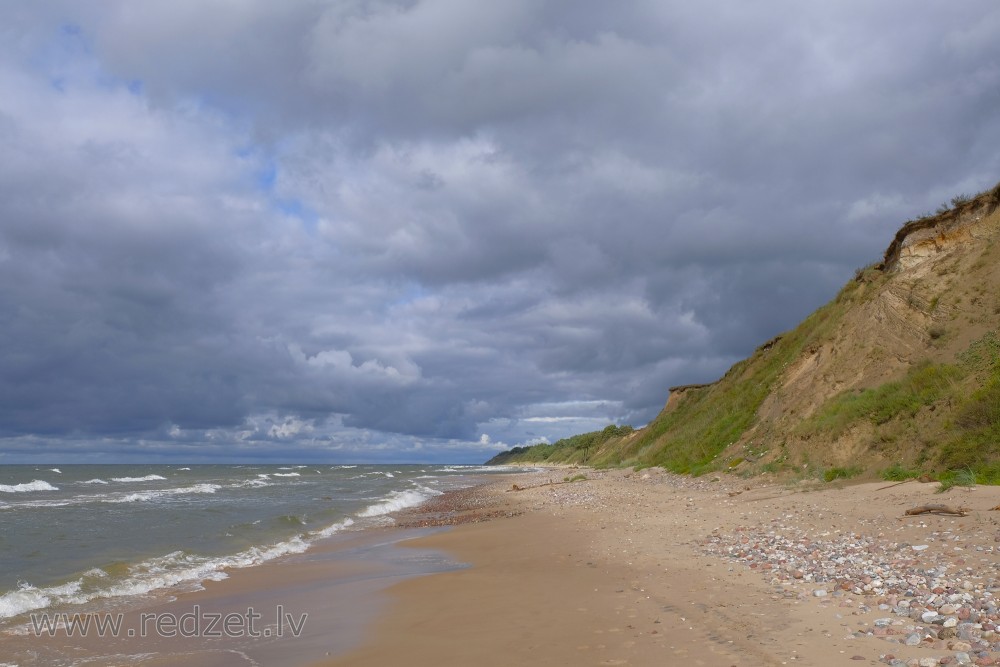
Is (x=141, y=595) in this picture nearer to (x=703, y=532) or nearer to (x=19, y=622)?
(x=19, y=622)

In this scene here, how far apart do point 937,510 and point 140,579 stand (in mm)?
15879

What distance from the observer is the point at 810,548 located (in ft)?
37.1

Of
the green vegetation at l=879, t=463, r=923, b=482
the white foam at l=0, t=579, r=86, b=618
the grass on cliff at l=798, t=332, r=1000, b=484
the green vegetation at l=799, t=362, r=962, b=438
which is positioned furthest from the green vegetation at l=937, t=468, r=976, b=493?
the white foam at l=0, t=579, r=86, b=618

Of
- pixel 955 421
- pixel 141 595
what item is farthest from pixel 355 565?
pixel 955 421

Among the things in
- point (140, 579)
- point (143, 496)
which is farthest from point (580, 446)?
point (140, 579)

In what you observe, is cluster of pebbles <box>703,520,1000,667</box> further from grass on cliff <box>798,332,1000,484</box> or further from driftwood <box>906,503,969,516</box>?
grass on cliff <box>798,332,1000,484</box>

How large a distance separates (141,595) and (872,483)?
58.1 feet

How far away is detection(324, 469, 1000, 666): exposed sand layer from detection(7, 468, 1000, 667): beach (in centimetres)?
3

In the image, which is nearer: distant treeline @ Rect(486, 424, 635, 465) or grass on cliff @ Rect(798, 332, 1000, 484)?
grass on cliff @ Rect(798, 332, 1000, 484)

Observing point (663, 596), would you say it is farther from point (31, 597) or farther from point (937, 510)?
point (31, 597)

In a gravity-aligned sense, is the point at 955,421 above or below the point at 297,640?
above

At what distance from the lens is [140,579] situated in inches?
567

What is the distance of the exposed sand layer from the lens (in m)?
6.74

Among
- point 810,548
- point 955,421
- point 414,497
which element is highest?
point 955,421
